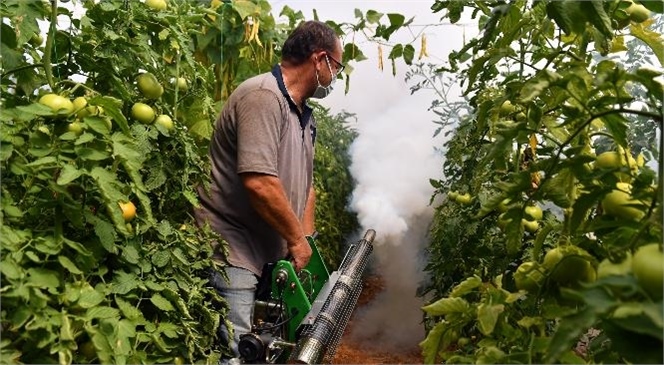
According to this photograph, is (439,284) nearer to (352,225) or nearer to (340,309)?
(340,309)

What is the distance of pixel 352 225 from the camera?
276 inches

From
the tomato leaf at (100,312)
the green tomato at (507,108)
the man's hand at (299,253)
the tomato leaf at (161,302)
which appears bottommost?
the man's hand at (299,253)

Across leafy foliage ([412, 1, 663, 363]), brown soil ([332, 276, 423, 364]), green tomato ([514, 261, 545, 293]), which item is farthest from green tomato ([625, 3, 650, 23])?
brown soil ([332, 276, 423, 364])

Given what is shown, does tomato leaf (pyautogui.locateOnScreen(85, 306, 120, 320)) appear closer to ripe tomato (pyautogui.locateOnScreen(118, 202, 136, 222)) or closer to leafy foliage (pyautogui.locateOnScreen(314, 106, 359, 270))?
ripe tomato (pyautogui.locateOnScreen(118, 202, 136, 222))

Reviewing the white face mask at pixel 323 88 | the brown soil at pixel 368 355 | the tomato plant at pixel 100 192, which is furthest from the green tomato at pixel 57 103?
the brown soil at pixel 368 355

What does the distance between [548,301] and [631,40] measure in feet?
8.98

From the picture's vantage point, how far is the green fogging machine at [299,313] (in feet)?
5.82

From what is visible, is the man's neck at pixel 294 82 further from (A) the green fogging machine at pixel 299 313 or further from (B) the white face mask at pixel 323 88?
(A) the green fogging machine at pixel 299 313

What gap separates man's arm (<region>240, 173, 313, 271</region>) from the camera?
203 cm

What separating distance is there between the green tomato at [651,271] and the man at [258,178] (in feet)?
4.49

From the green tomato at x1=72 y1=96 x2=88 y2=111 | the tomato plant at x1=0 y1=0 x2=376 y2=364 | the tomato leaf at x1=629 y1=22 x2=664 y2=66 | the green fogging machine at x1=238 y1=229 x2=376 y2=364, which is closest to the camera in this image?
the tomato plant at x1=0 y1=0 x2=376 y2=364

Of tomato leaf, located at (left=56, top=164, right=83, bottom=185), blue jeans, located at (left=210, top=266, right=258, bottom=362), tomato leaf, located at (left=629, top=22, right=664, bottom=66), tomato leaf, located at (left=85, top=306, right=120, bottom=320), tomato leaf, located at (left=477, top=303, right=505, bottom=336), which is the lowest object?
blue jeans, located at (left=210, top=266, right=258, bottom=362)

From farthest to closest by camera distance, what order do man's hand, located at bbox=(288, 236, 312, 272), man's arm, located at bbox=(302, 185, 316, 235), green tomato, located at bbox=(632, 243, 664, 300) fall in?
man's arm, located at bbox=(302, 185, 316, 235)
man's hand, located at bbox=(288, 236, 312, 272)
green tomato, located at bbox=(632, 243, 664, 300)

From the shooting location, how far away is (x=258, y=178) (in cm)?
203
